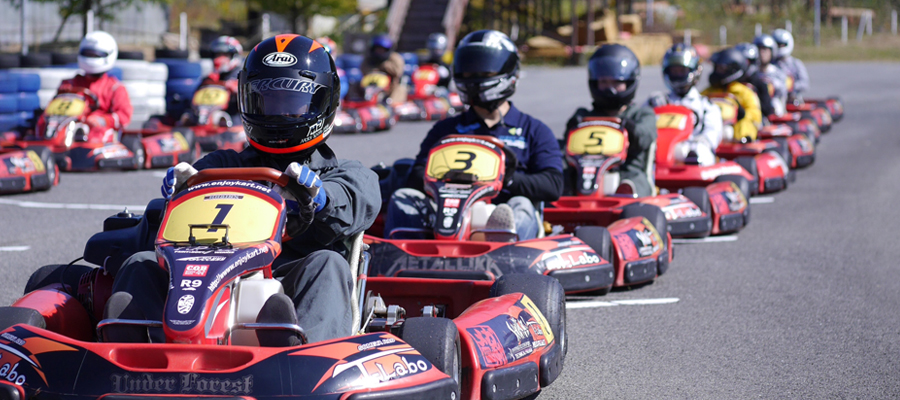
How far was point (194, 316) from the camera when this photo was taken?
9.71ft

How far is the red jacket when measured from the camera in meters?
10.7

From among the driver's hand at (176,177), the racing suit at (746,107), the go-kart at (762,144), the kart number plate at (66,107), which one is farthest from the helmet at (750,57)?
the driver's hand at (176,177)

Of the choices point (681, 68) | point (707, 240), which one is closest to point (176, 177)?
point (707, 240)

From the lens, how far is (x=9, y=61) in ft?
43.7

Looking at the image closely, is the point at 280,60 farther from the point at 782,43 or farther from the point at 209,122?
the point at 782,43

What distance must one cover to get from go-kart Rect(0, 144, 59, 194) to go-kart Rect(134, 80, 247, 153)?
2456 millimetres

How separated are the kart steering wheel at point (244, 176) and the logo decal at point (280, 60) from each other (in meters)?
0.49

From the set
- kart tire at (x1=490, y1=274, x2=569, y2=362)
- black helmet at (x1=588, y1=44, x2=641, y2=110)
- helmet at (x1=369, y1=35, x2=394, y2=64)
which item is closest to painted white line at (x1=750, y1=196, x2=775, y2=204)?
black helmet at (x1=588, y1=44, x2=641, y2=110)

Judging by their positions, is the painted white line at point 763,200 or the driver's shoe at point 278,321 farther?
the painted white line at point 763,200

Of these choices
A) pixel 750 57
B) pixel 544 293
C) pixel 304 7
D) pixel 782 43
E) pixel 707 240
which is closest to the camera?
pixel 544 293

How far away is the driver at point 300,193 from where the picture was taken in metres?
3.27

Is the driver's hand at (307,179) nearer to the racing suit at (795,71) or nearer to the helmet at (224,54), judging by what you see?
the helmet at (224,54)

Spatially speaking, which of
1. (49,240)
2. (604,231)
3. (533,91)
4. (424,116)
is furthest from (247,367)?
(533,91)

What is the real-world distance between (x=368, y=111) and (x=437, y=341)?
38.0 ft
